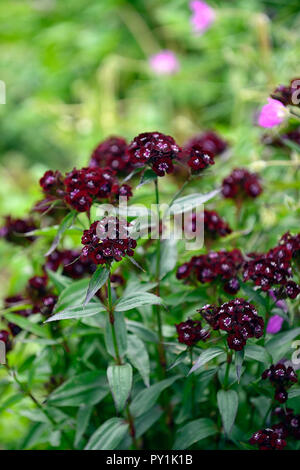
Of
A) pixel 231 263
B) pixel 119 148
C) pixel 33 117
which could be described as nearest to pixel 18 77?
pixel 33 117

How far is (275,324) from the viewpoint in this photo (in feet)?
3.22

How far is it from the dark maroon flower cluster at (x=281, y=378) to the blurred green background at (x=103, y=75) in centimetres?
155

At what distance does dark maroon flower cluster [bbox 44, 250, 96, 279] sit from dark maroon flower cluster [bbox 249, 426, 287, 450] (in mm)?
461

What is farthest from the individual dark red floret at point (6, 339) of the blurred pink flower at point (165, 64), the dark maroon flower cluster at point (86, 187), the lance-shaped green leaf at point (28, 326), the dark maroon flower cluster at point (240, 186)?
the blurred pink flower at point (165, 64)

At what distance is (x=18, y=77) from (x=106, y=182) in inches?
157

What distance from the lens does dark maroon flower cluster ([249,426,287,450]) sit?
787 millimetres

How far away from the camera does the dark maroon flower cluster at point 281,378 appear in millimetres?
803

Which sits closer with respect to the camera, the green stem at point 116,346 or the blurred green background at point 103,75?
the green stem at point 116,346

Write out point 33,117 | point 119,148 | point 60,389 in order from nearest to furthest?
point 60,389 → point 119,148 → point 33,117

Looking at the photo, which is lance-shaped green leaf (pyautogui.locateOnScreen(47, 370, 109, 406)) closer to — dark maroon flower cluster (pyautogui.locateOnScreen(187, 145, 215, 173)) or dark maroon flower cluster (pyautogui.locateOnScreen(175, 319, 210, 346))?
dark maroon flower cluster (pyautogui.locateOnScreen(175, 319, 210, 346))

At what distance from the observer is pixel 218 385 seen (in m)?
0.97

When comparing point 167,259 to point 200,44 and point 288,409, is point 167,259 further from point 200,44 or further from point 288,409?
point 200,44

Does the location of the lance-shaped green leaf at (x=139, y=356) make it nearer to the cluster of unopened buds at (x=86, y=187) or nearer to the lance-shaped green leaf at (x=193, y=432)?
the lance-shaped green leaf at (x=193, y=432)

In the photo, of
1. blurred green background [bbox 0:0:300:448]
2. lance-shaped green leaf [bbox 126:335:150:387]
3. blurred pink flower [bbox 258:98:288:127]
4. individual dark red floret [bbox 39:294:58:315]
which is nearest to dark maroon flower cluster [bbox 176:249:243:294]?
lance-shaped green leaf [bbox 126:335:150:387]
